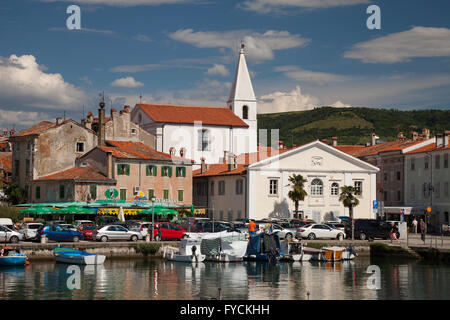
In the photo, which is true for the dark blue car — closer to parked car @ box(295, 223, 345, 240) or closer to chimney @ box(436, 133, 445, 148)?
parked car @ box(295, 223, 345, 240)

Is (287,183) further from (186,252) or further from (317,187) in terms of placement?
(186,252)

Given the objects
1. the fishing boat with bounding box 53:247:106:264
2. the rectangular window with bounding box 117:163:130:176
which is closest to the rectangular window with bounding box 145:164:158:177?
the rectangular window with bounding box 117:163:130:176

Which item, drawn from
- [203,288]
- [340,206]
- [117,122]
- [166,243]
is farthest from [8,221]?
[340,206]

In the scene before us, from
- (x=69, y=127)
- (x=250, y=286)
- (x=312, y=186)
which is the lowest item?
(x=250, y=286)

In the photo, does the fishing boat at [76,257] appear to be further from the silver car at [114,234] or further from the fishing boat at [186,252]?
the fishing boat at [186,252]

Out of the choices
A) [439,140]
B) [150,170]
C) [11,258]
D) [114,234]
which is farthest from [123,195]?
[439,140]

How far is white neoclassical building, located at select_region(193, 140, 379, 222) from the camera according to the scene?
239ft

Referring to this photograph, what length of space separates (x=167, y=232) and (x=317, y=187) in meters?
25.0

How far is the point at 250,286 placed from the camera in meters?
38.1

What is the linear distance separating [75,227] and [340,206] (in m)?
30.9

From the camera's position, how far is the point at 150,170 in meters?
72.5

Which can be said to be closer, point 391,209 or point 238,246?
point 238,246

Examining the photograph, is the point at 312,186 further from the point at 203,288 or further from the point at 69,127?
the point at 203,288
